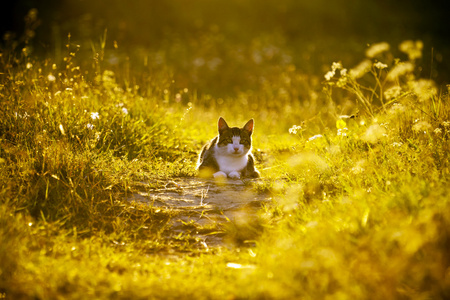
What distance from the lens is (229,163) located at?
19.0 feet

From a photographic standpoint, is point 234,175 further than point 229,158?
No

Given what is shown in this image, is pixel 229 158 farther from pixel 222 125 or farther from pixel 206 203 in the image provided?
pixel 206 203

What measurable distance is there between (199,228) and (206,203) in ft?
1.78

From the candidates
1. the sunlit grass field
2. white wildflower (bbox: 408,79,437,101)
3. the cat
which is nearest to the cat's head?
the cat

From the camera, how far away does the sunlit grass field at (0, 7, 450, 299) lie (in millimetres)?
2773

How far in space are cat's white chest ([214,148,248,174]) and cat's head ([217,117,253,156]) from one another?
0.08 metres

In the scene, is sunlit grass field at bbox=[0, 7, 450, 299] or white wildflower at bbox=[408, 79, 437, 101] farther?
white wildflower at bbox=[408, 79, 437, 101]

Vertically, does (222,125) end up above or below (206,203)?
above

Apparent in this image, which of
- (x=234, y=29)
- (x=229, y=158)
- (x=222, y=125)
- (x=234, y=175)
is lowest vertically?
(x=234, y=175)

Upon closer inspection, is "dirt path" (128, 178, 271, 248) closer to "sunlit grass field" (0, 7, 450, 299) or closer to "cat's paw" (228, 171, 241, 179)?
"sunlit grass field" (0, 7, 450, 299)

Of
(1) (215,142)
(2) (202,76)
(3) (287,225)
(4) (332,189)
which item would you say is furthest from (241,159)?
(2) (202,76)

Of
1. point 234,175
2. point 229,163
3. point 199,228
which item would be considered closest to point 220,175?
point 234,175

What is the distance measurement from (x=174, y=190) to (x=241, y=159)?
4.14ft

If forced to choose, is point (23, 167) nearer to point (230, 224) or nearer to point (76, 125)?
point (76, 125)
